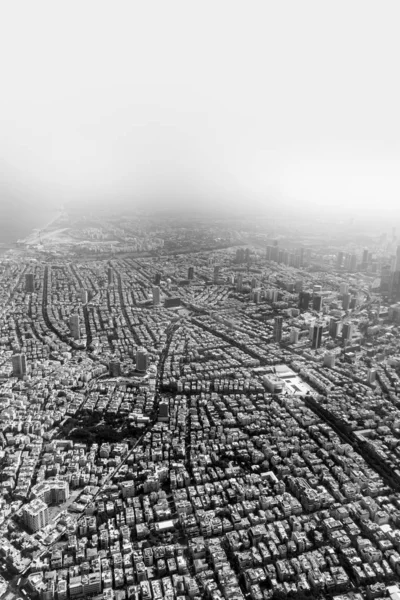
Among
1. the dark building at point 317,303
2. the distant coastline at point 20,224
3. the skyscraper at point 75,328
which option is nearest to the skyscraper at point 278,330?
Result: the dark building at point 317,303

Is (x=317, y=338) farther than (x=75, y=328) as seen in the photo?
No

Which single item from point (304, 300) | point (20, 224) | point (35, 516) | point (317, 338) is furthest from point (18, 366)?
point (20, 224)

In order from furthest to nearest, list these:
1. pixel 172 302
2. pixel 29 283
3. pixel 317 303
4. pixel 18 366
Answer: pixel 29 283, pixel 172 302, pixel 317 303, pixel 18 366

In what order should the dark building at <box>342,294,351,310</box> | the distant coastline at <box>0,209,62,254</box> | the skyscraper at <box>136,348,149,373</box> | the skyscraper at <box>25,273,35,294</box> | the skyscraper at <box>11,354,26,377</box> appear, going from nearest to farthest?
the skyscraper at <box>11,354,26,377</box>, the skyscraper at <box>136,348,149,373</box>, the dark building at <box>342,294,351,310</box>, the skyscraper at <box>25,273,35,294</box>, the distant coastline at <box>0,209,62,254</box>

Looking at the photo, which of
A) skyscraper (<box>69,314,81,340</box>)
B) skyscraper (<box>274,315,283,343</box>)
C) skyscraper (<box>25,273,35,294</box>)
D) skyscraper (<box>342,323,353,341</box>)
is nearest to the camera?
skyscraper (<box>69,314,81,340</box>)

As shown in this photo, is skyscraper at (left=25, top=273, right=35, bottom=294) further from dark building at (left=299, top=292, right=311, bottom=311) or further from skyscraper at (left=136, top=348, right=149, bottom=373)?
dark building at (left=299, top=292, right=311, bottom=311)

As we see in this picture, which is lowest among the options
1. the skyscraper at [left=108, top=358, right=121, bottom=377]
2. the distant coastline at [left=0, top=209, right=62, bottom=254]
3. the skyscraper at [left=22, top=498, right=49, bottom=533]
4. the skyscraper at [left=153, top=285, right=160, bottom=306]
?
the skyscraper at [left=22, top=498, right=49, bottom=533]

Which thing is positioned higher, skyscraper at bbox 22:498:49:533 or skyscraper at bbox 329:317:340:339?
skyscraper at bbox 329:317:340:339

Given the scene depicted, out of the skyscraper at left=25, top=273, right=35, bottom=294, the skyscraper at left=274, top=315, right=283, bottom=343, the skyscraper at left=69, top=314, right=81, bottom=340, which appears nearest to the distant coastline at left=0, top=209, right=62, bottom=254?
the skyscraper at left=25, top=273, right=35, bottom=294

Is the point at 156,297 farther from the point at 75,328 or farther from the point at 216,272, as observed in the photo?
the point at 216,272

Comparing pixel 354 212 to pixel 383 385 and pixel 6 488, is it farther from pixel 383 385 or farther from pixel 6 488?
pixel 6 488

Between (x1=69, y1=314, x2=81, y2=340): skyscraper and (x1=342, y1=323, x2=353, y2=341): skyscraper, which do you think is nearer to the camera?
(x1=69, y1=314, x2=81, y2=340): skyscraper
